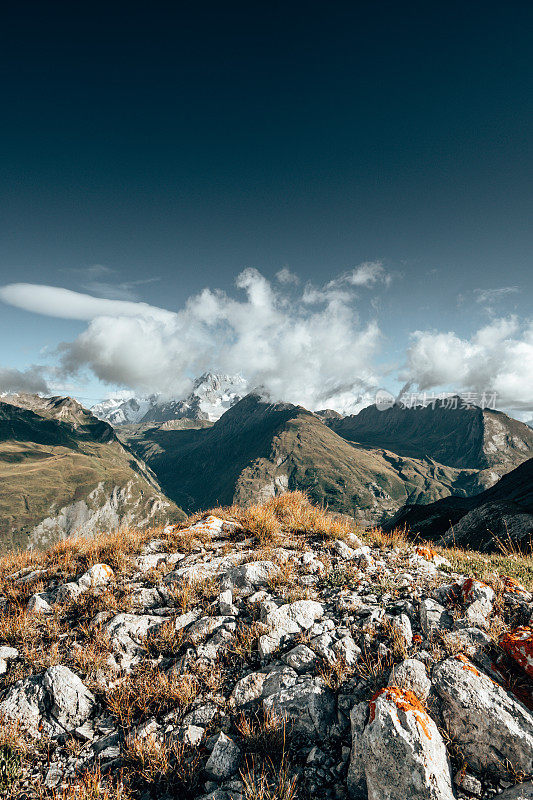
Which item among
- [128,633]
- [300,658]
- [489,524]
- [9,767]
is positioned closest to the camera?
[9,767]

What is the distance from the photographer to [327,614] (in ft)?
21.9

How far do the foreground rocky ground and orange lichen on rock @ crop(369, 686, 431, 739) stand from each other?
0.03 m

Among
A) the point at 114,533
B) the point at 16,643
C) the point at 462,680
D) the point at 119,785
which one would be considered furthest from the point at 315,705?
the point at 114,533

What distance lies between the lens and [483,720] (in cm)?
397

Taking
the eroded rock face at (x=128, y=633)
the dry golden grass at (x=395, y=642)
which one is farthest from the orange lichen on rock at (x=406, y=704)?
the eroded rock face at (x=128, y=633)

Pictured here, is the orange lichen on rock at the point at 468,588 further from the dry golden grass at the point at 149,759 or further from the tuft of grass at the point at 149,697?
the dry golden grass at the point at 149,759

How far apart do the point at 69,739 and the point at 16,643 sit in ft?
8.68

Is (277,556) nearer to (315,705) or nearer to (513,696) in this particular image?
(315,705)

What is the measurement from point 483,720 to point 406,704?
Result: 1.01 metres

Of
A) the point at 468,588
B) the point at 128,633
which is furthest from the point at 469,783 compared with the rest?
the point at 128,633

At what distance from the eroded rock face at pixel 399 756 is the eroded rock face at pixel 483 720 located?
15.3 inches

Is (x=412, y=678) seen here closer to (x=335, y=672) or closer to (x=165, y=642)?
(x=335, y=672)

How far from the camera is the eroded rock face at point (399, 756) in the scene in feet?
11.3

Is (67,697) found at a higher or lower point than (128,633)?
lower
